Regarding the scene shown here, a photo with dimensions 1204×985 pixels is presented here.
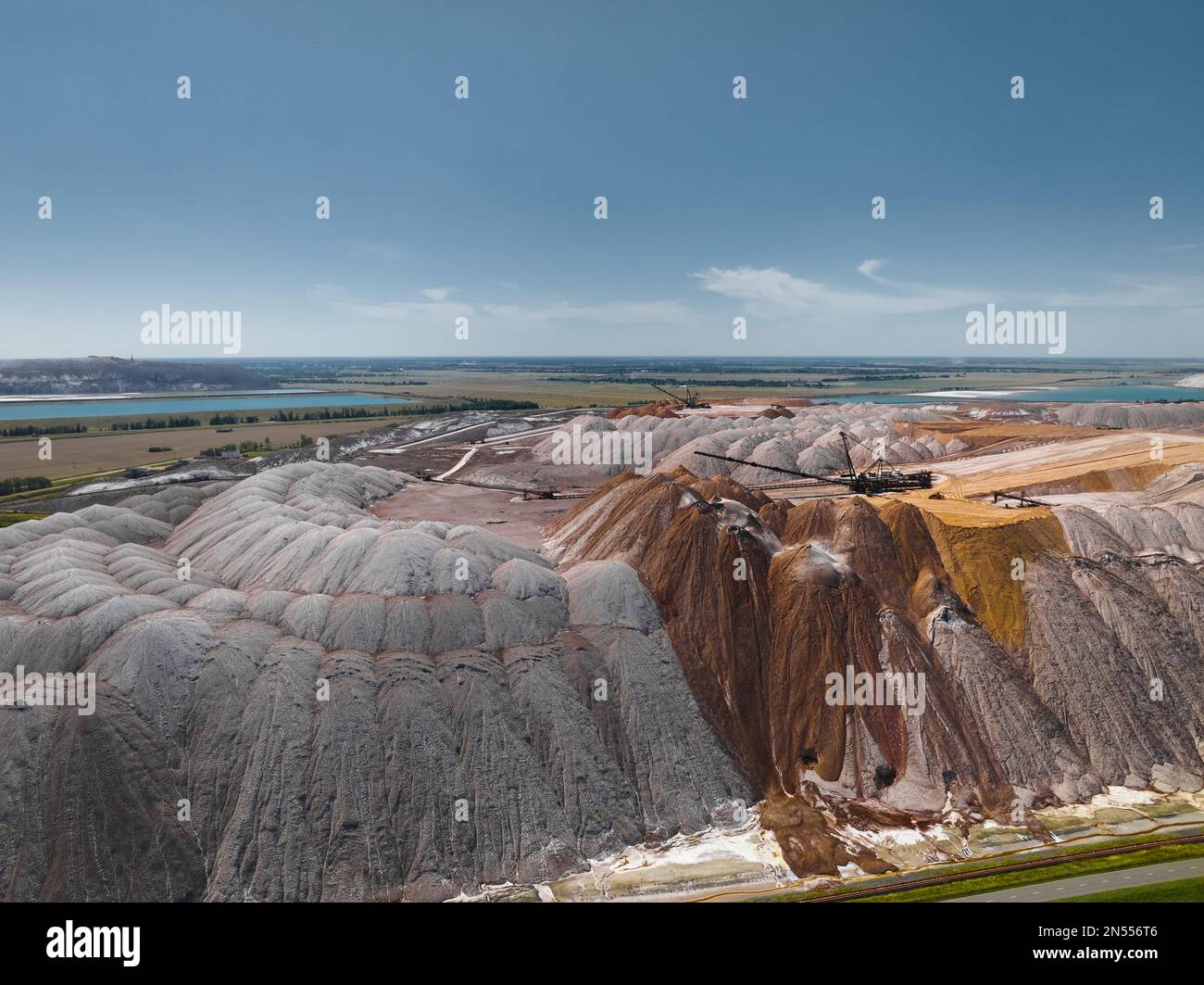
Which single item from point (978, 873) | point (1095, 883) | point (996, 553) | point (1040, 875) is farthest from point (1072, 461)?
point (978, 873)

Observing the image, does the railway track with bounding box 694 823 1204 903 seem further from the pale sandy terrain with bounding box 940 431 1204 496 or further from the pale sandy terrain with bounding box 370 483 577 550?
the pale sandy terrain with bounding box 940 431 1204 496

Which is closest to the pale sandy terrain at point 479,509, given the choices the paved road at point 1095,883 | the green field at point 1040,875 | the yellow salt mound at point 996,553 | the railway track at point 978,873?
the yellow salt mound at point 996,553

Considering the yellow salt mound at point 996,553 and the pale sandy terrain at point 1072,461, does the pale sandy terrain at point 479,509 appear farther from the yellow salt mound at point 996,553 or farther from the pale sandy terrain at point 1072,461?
the pale sandy terrain at point 1072,461

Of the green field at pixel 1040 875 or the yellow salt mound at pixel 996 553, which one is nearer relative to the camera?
the green field at pixel 1040 875

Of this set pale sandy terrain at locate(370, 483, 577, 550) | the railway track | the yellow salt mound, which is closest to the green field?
the railway track

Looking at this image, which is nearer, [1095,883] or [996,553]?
[1095,883]

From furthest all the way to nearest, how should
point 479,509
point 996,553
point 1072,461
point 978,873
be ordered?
point 1072,461, point 479,509, point 996,553, point 978,873

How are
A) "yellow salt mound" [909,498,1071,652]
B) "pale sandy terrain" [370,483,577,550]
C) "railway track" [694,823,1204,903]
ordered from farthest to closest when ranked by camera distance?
"pale sandy terrain" [370,483,577,550] → "yellow salt mound" [909,498,1071,652] → "railway track" [694,823,1204,903]

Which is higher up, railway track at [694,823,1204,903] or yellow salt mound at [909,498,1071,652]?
yellow salt mound at [909,498,1071,652]

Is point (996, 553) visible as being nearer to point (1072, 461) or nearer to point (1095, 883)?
point (1095, 883)
